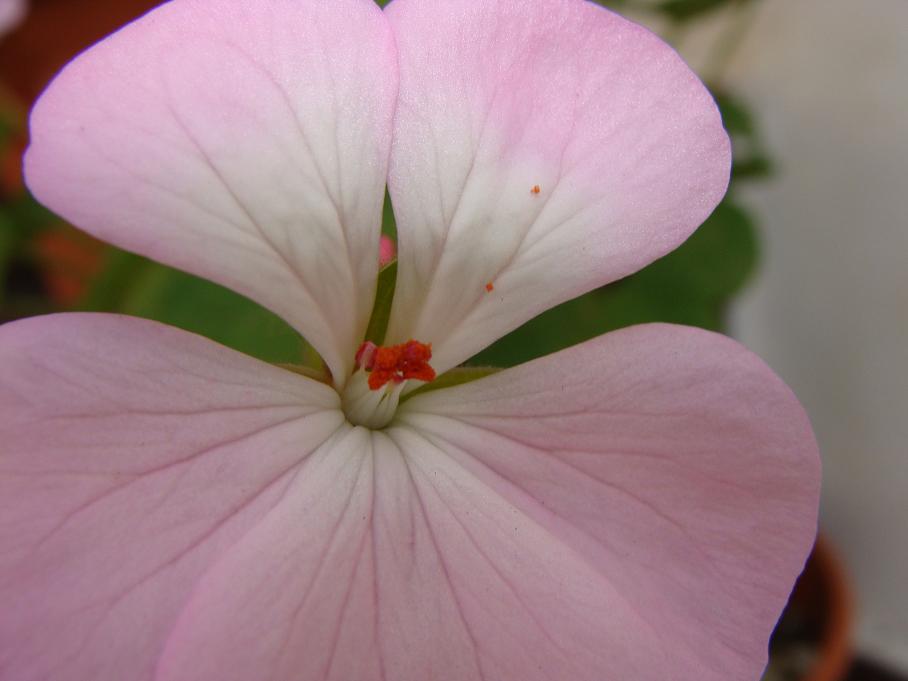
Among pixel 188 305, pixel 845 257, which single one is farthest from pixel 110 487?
pixel 845 257

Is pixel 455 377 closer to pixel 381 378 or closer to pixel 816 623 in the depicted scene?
pixel 381 378

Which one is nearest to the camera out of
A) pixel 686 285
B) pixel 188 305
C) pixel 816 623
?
pixel 188 305

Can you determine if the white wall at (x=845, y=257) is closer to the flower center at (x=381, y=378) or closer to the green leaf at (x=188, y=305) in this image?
the green leaf at (x=188, y=305)

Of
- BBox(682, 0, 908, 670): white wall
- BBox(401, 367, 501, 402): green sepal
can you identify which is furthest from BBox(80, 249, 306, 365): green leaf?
BBox(682, 0, 908, 670): white wall

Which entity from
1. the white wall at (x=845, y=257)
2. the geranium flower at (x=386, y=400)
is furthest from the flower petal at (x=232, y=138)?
the white wall at (x=845, y=257)

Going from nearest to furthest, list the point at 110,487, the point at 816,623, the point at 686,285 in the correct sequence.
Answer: the point at 110,487
the point at 686,285
the point at 816,623

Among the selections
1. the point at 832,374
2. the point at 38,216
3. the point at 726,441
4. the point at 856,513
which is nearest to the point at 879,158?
the point at 832,374

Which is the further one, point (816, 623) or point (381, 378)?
point (816, 623)
